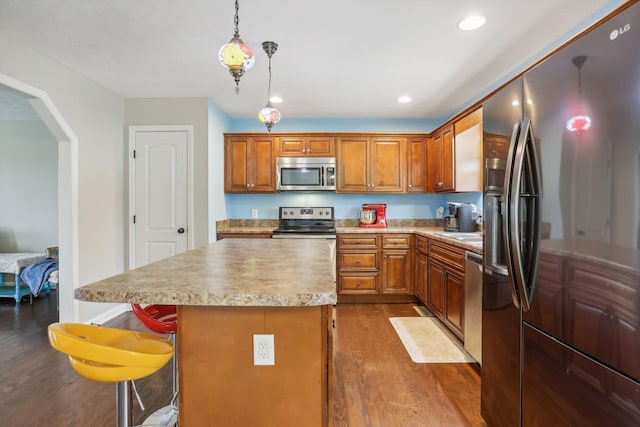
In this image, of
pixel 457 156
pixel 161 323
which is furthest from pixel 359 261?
pixel 161 323

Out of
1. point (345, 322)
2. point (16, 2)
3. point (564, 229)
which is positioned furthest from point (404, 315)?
point (16, 2)

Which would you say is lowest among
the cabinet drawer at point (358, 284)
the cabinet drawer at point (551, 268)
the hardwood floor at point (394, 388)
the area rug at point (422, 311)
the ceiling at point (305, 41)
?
the hardwood floor at point (394, 388)

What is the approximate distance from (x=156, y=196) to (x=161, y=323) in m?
2.71

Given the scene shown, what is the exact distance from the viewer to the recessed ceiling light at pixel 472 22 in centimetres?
213

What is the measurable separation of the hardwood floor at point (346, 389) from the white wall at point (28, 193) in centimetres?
218

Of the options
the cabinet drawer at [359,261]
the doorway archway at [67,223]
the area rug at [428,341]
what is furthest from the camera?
the cabinet drawer at [359,261]

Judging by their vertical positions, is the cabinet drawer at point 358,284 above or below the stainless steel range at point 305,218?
below

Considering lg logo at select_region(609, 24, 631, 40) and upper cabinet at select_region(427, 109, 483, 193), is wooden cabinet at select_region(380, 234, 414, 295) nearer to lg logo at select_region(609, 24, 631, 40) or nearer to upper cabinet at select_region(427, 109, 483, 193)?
upper cabinet at select_region(427, 109, 483, 193)

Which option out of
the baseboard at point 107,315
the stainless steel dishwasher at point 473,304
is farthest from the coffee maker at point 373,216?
the baseboard at point 107,315

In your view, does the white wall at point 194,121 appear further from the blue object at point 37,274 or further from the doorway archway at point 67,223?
the blue object at point 37,274

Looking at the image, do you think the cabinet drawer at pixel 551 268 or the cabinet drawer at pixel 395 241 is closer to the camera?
the cabinet drawer at pixel 551 268

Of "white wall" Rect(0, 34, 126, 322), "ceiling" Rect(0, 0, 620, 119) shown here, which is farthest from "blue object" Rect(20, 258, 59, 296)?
"ceiling" Rect(0, 0, 620, 119)

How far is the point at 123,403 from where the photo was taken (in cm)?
109

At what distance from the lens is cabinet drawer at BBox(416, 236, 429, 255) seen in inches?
141
